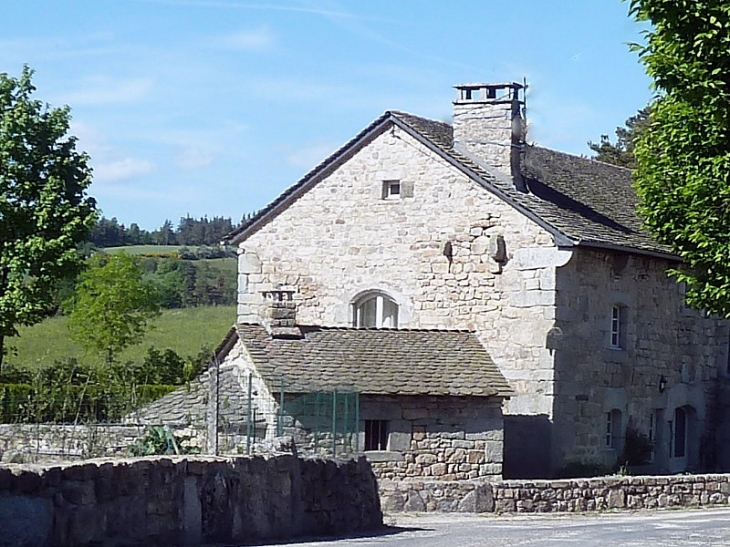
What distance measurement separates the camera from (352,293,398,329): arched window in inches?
1110

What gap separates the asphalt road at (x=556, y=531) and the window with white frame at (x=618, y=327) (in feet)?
19.4

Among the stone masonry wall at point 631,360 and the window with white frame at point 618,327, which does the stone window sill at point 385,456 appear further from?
the window with white frame at point 618,327

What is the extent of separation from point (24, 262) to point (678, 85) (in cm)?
1563

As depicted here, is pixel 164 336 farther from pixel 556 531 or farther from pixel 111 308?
pixel 556 531

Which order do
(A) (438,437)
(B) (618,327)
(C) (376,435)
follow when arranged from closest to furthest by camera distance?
(C) (376,435) → (A) (438,437) → (B) (618,327)

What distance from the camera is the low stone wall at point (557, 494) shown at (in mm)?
20266

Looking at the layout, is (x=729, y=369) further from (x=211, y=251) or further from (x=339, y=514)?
(x=211, y=251)

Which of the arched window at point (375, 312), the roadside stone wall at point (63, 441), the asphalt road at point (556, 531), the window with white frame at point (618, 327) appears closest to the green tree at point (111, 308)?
the arched window at point (375, 312)

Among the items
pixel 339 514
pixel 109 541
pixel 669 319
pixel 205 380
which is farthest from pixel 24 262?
pixel 109 541

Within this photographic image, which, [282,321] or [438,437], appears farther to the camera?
[282,321]

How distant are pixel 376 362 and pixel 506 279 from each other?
11.3ft

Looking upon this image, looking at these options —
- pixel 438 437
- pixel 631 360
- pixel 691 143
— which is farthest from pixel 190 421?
pixel 631 360

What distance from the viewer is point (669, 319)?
29438 millimetres

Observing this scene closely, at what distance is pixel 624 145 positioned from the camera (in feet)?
196
